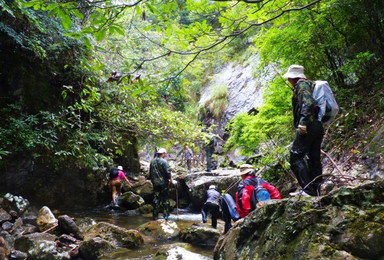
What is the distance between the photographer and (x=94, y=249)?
550cm

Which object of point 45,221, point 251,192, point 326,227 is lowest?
point 326,227

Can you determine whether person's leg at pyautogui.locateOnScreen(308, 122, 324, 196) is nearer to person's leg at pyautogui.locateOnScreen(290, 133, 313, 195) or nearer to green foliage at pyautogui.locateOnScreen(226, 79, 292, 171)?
person's leg at pyautogui.locateOnScreen(290, 133, 313, 195)

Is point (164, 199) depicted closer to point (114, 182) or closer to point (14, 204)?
point (114, 182)

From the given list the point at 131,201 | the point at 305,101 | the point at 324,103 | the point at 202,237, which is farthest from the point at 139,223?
the point at 324,103

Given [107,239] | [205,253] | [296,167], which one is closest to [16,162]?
[107,239]

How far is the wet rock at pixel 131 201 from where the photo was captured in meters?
11.2

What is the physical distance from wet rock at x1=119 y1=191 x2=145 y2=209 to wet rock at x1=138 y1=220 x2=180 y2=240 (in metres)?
3.74

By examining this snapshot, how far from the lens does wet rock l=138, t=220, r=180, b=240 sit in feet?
22.9

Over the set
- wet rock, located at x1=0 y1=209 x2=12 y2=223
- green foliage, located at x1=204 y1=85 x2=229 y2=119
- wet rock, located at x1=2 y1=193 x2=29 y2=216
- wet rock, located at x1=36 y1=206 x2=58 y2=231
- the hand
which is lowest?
wet rock, located at x1=36 y1=206 x2=58 y2=231

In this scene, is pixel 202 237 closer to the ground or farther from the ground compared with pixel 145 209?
closer to the ground

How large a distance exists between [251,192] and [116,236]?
10.8 ft

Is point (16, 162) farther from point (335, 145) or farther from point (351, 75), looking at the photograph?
point (351, 75)

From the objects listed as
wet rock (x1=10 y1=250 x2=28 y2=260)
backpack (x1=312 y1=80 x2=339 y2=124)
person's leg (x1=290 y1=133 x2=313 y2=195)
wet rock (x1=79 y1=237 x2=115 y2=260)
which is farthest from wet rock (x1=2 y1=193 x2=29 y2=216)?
backpack (x1=312 y1=80 x2=339 y2=124)

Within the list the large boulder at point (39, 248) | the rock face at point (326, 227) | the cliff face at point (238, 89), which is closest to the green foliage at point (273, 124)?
the rock face at point (326, 227)
